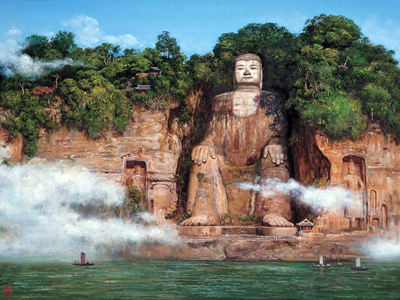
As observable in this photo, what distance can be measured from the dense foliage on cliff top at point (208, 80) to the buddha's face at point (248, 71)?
89 centimetres

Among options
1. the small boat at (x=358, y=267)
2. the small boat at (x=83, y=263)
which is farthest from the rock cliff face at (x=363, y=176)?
the small boat at (x=83, y=263)

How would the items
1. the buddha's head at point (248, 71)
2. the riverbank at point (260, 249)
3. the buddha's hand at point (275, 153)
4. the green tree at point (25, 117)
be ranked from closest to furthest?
1. the riverbank at point (260, 249)
2. the buddha's hand at point (275, 153)
3. the green tree at point (25, 117)
4. the buddha's head at point (248, 71)

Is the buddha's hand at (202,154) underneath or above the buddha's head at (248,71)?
underneath

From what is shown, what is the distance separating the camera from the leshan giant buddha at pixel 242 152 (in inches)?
789

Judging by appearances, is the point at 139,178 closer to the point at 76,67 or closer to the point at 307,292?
the point at 76,67

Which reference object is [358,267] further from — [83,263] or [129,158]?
[129,158]

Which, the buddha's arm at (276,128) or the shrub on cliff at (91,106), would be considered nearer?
the buddha's arm at (276,128)

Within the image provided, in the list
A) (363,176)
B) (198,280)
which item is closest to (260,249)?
(198,280)

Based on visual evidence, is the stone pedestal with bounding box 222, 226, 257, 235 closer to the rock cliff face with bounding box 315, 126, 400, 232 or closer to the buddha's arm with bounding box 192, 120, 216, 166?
the buddha's arm with bounding box 192, 120, 216, 166

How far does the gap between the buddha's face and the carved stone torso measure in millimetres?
563

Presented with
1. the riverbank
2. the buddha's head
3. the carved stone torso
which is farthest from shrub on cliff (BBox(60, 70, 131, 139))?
the riverbank

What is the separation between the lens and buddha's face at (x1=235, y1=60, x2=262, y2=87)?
71.6 ft

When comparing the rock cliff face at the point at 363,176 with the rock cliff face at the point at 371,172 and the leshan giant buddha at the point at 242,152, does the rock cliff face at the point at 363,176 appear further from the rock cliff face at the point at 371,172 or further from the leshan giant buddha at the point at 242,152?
the leshan giant buddha at the point at 242,152

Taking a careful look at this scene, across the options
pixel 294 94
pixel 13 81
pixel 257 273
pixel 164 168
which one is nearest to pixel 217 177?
pixel 164 168
